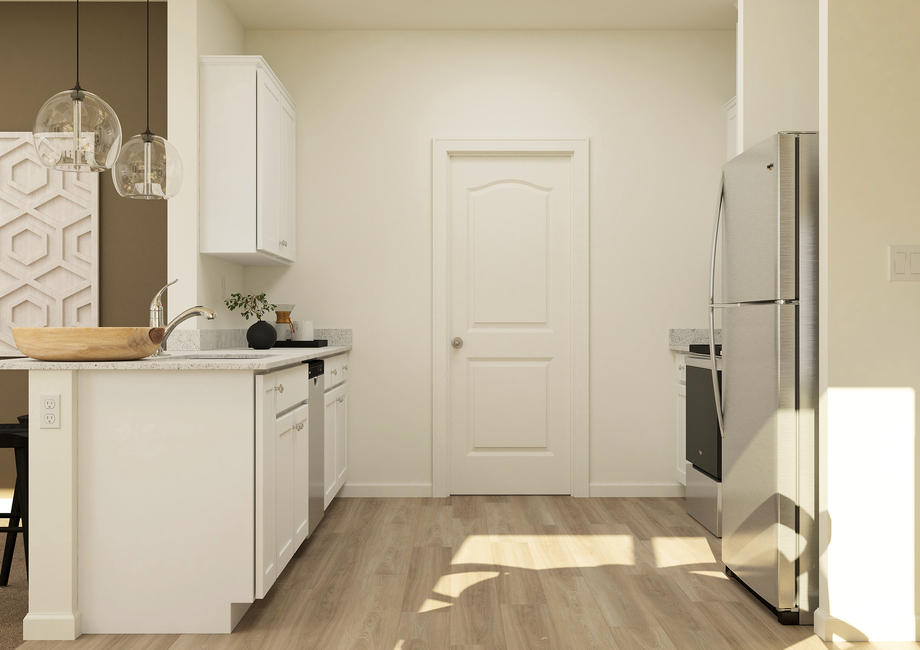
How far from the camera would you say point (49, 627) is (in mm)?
2123

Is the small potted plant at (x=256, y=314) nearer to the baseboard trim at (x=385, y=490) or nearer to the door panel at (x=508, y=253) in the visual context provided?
the baseboard trim at (x=385, y=490)

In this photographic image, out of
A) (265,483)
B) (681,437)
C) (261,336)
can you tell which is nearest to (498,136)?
(261,336)

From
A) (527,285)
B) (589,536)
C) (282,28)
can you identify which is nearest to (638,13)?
(527,285)

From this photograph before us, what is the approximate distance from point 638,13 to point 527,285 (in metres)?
1.73

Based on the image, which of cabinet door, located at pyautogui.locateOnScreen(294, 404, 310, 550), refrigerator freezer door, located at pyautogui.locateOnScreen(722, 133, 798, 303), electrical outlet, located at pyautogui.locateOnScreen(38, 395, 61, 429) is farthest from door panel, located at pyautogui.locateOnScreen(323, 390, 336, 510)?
refrigerator freezer door, located at pyautogui.locateOnScreen(722, 133, 798, 303)

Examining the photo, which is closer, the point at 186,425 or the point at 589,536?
the point at 186,425

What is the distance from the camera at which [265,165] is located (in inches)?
131

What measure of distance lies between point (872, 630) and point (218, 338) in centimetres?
309

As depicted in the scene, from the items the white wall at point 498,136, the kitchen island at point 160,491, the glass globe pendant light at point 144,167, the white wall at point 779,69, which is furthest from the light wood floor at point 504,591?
the white wall at point 779,69

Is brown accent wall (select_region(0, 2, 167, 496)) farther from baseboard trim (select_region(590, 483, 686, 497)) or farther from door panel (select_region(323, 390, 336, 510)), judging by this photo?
baseboard trim (select_region(590, 483, 686, 497))

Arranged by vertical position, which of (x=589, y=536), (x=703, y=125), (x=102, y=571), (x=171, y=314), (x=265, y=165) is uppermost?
(x=703, y=125)

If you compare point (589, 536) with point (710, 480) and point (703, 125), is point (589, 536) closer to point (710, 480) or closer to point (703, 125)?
point (710, 480)

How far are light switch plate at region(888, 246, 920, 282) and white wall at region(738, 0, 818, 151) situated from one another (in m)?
0.76

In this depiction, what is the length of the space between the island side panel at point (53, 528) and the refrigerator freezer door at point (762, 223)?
97.1 inches
